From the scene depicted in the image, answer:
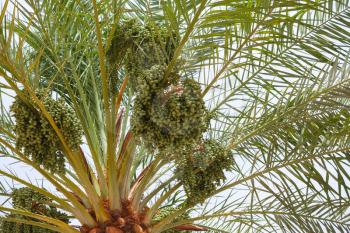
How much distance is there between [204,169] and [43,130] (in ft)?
3.84

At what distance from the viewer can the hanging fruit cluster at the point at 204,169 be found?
408 cm

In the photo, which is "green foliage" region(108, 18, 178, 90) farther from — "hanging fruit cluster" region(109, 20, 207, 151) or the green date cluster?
"hanging fruit cluster" region(109, 20, 207, 151)

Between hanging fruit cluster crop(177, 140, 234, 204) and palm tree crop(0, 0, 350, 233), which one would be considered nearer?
palm tree crop(0, 0, 350, 233)

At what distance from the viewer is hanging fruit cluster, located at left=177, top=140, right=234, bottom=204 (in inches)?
161

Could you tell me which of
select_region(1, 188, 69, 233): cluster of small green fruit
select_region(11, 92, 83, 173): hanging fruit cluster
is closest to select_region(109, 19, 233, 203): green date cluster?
select_region(11, 92, 83, 173): hanging fruit cluster

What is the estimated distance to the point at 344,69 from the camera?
12.7 ft

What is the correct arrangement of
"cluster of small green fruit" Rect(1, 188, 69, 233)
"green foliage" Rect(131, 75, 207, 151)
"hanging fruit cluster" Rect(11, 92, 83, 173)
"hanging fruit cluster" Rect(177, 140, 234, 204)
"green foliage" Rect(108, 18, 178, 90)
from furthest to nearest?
"cluster of small green fruit" Rect(1, 188, 69, 233), "hanging fruit cluster" Rect(177, 140, 234, 204), "green foliage" Rect(108, 18, 178, 90), "hanging fruit cluster" Rect(11, 92, 83, 173), "green foliage" Rect(131, 75, 207, 151)

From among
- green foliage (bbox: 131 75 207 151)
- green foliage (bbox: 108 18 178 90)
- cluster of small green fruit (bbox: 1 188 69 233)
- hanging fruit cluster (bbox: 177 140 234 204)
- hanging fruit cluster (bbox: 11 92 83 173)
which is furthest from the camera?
cluster of small green fruit (bbox: 1 188 69 233)

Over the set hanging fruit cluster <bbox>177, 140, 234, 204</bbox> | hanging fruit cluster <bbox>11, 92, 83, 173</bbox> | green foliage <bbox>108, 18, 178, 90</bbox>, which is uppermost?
green foliage <bbox>108, 18, 178, 90</bbox>

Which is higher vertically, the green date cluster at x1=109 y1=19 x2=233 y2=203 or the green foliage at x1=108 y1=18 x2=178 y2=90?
the green foliage at x1=108 y1=18 x2=178 y2=90

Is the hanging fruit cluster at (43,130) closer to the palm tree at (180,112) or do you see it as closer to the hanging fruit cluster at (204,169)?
the palm tree at (180,112)

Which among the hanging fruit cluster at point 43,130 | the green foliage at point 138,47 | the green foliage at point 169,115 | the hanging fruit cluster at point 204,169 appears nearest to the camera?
the green foliage at point 169,115

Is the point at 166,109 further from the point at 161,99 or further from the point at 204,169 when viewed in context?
the point at 204,169

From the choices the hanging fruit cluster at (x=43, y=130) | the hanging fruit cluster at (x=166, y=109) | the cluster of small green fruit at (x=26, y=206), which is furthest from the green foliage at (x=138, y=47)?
the cluster of small green fruit at (x=26, y=206)
